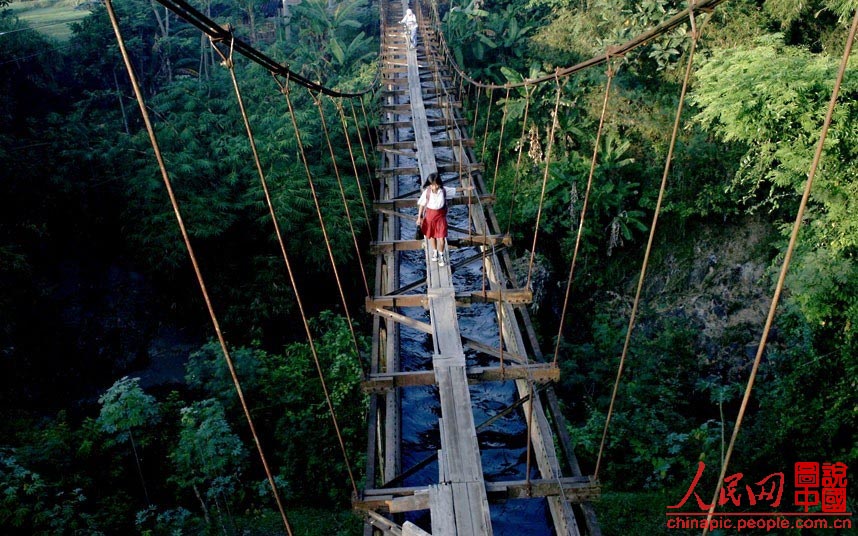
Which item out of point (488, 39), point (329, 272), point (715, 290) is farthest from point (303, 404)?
point (488, 39)

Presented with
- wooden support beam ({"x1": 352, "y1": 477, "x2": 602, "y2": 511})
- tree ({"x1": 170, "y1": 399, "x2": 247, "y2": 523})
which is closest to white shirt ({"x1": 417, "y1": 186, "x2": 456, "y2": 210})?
wooden support beam ({"x1": 352, "y1": 477, "x2": 602, "y2": 511})

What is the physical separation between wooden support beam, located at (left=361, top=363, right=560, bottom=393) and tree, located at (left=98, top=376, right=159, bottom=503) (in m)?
4.20

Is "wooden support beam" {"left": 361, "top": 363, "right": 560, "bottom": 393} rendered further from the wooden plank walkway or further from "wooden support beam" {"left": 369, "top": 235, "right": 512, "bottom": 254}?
"wooden support beam" {"left": 369, "top": 235, "right": 512, "bottom": 254}

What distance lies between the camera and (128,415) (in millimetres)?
7152

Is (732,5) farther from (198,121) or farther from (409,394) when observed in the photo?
(198,121)

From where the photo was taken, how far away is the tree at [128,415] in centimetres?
700

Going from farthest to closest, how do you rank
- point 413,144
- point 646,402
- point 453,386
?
point 413,144, point 646,402, point 453,386

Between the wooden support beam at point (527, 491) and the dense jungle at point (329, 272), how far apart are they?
3.48 meters

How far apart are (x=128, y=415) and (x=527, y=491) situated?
571 cm

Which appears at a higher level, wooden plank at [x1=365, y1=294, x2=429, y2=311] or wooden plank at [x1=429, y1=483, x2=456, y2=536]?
wooden plank at [x1=365, y1=294, x2=429, y2=311]

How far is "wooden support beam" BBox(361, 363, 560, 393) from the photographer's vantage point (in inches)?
170

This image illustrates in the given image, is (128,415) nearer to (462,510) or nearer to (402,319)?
(402,319)

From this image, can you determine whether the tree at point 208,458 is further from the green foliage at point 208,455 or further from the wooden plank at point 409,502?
the wooden plank at point 409,502

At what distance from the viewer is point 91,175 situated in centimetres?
909
